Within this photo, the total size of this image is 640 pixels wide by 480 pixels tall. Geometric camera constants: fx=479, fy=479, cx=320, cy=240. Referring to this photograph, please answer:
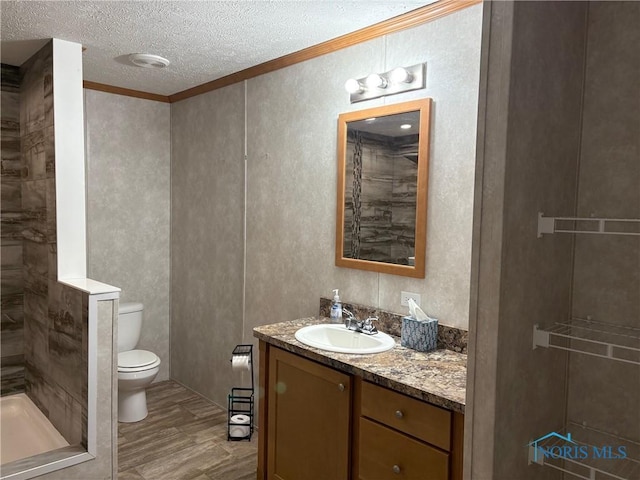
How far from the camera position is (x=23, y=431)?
10.1ft

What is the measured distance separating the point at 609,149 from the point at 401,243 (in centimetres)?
112

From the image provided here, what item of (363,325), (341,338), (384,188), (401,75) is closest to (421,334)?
(363,325)

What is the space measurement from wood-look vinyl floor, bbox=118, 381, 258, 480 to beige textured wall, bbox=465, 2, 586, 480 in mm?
1948

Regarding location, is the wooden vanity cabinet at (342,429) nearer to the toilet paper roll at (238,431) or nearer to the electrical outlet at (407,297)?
the electrical outlet at (407,297)

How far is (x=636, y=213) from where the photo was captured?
55.9 inches

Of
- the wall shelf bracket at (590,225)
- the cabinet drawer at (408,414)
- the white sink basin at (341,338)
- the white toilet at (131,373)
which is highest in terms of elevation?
the wall shelf bracket at (590,225)

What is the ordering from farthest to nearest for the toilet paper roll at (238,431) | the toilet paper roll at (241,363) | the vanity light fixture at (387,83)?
the toilet paper roll at (238,431) → the toilet paper roll at (241,363) → the vanity light fixture at (387,83)

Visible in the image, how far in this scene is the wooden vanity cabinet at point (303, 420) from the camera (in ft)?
6.84

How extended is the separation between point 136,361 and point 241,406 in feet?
2.75

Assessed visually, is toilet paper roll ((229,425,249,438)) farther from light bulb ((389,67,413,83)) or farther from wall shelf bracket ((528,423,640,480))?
light bulb ((389,67,413,83))

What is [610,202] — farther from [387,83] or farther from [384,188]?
[387,83]

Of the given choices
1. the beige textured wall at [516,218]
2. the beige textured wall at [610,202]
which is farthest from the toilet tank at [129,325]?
the beige textured wall at [610,202]

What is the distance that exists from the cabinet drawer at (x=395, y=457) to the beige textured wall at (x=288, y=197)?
2.09 feet

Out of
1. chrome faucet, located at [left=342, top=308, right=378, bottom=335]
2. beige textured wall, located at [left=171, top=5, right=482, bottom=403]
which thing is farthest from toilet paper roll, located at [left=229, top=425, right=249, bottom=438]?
chrome faucet, located at [left=342, top=308, right=378, bottom=335]
